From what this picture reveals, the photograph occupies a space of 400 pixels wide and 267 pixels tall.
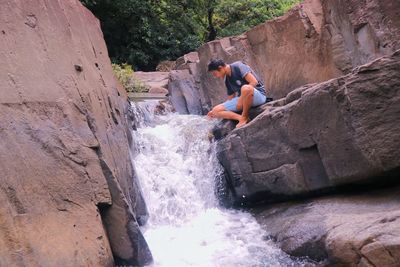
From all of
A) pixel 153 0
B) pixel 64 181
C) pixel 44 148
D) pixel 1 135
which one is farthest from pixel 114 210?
pixel 153 0

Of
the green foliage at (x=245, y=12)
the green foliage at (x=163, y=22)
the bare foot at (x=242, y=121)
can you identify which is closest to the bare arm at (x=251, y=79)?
the bare foot at (x=242, y=121)

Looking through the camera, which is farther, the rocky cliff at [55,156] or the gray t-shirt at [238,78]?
the gray t-shirt at [238,78]

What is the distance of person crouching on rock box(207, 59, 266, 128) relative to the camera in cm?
603

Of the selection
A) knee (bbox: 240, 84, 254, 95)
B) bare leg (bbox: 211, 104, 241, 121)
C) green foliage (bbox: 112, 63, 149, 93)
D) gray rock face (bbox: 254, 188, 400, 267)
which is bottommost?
gray rock face (bbox: 254, 188, 400, 267)

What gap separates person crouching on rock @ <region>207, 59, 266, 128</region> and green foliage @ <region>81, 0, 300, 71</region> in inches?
379

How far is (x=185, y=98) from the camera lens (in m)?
10.7

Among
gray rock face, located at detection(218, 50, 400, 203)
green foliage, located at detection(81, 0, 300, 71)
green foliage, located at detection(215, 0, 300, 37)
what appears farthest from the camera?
green foliage, located at detection(215, 0, 300, 37)

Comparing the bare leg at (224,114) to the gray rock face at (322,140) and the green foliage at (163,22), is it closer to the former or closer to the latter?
the gray rock face at (322,140)

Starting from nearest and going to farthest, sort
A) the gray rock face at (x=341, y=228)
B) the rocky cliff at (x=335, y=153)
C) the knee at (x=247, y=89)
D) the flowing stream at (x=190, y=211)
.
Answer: the gray rock face at (x=341, y=228) < the rocky cliff at (x=335, y=153) < the flowing stream at (x=190, y=211) < the knee at (x=247, y=89)

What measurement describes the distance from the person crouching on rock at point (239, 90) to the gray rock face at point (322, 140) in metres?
0.37

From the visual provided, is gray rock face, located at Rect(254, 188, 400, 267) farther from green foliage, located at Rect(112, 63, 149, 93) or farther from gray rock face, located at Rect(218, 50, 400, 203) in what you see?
green foliage, located at Rect(112, 63, 149, 93)

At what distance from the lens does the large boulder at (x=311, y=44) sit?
19.9 feet

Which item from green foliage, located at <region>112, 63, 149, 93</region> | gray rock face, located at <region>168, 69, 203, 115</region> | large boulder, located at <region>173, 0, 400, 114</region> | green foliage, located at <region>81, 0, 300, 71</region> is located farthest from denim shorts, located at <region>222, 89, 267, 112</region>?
green foliage, located at <region>81, 0, 300, 71</region>

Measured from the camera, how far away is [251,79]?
20.0 ft
